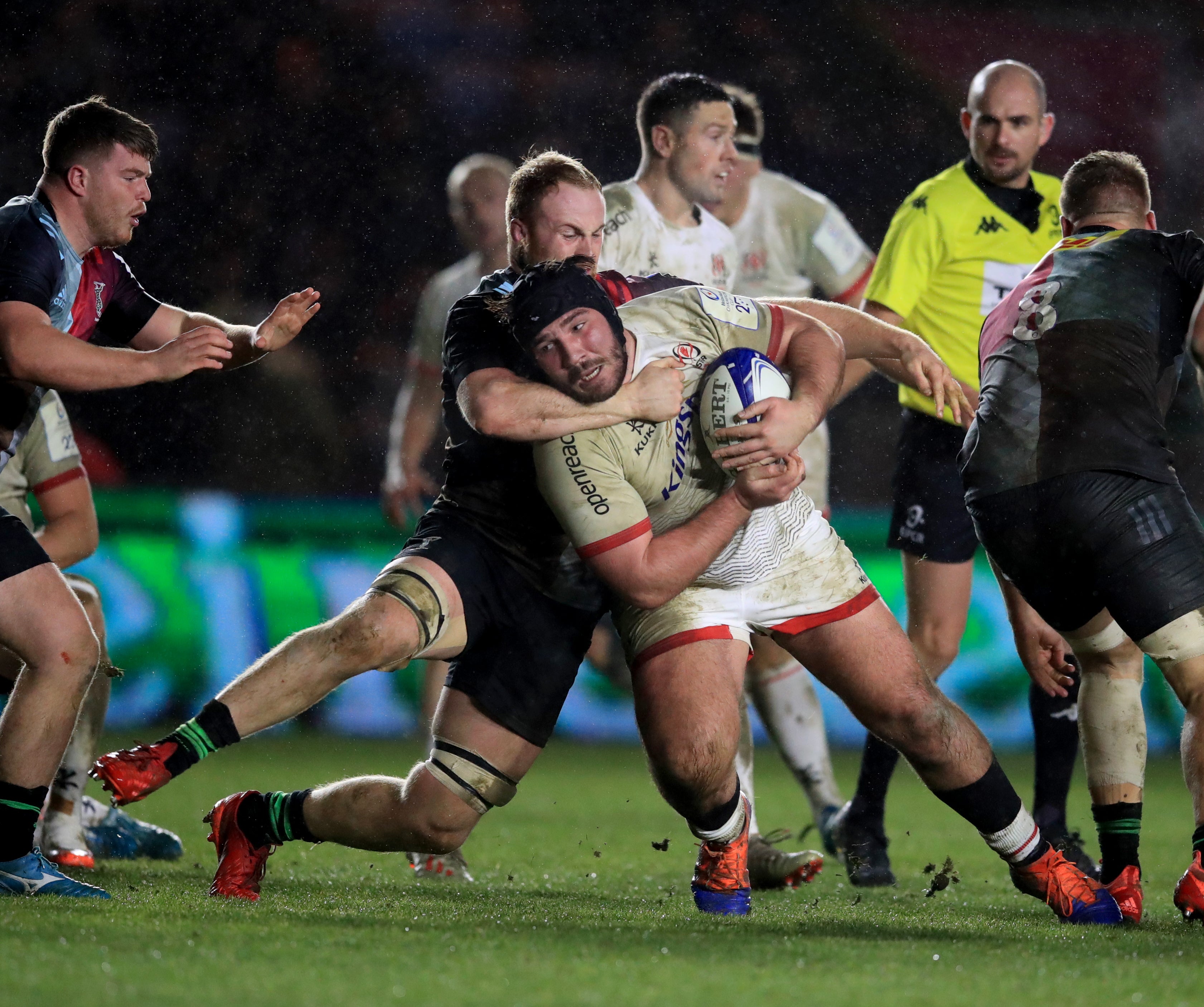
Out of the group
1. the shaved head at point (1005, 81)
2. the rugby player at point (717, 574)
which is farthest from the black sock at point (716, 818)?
the shaved head at point (1005, 81)

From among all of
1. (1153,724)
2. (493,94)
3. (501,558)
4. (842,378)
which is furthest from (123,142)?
(493,94)

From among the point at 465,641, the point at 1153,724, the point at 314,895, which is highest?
the point at 465,641

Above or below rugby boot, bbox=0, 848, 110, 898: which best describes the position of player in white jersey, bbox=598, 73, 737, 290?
above

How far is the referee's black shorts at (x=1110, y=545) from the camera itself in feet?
12.0

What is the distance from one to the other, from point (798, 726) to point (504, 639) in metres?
1.78

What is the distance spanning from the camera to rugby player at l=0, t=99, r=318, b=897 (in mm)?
3602

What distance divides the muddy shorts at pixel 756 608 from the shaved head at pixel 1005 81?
7.92 ft

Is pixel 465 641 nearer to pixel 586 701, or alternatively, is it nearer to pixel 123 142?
pixel 123 142

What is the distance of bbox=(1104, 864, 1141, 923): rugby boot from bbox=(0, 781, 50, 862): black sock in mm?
2636

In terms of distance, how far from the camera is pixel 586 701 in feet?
29.4

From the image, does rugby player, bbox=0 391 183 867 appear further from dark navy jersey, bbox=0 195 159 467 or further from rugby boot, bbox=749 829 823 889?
rugby boot, bbox=749 829 823 889

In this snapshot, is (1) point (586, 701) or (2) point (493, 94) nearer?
(1) point (586, 701)

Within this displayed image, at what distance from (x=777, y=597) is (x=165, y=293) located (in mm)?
7983

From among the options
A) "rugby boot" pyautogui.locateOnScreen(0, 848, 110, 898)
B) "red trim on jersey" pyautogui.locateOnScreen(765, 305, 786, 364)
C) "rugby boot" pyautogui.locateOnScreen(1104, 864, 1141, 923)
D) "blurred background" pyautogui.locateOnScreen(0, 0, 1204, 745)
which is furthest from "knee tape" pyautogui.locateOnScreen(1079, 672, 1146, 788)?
"blurred background" pyautogui.locateOnScreen(0, 0, 1204, 745)
